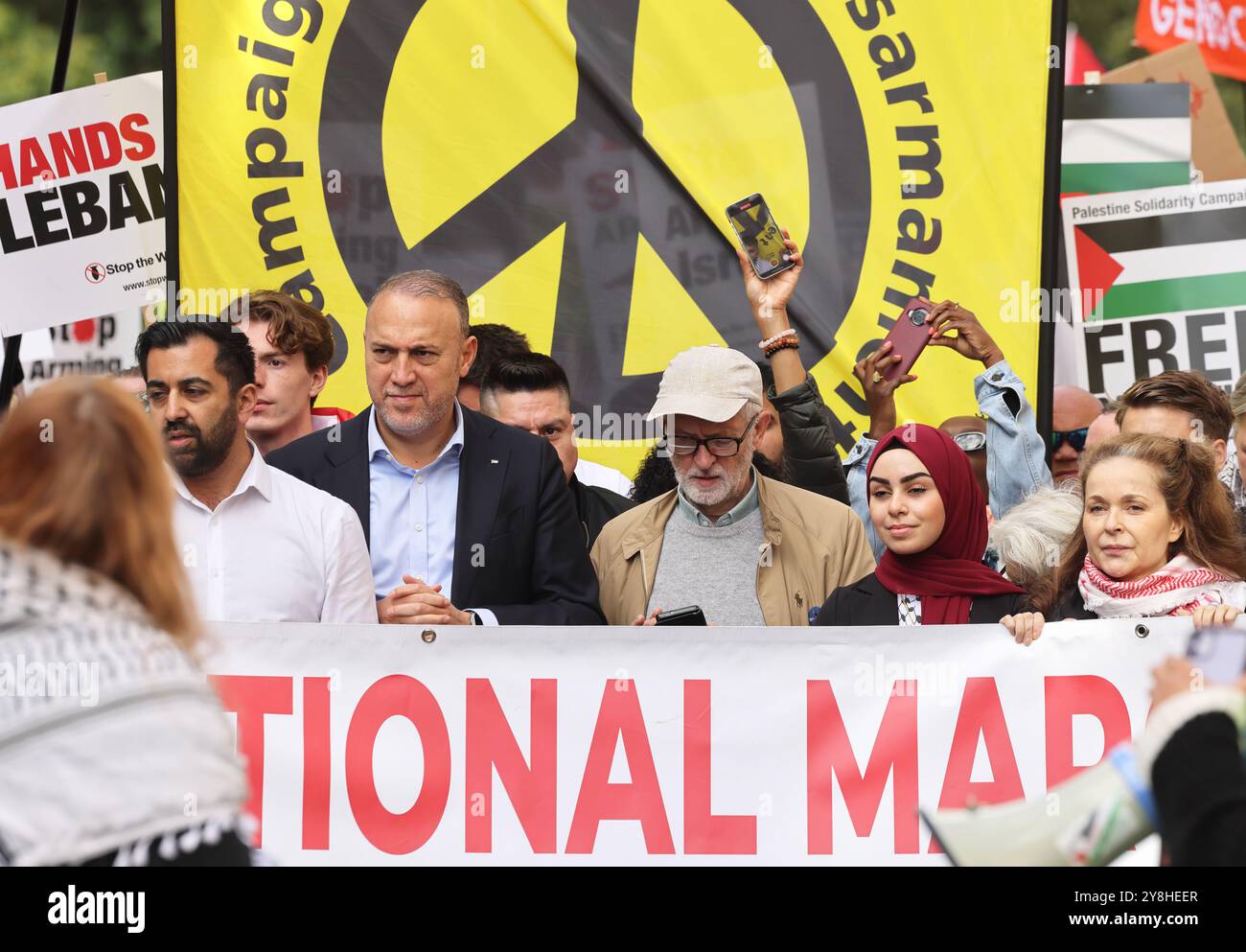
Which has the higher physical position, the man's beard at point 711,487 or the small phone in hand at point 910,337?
the small phone in hand at point 910,337

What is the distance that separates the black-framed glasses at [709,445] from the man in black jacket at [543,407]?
0.79 metres

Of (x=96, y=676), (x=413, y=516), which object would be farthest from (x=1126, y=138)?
(x=96, y=676)

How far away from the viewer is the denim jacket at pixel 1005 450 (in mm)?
5207

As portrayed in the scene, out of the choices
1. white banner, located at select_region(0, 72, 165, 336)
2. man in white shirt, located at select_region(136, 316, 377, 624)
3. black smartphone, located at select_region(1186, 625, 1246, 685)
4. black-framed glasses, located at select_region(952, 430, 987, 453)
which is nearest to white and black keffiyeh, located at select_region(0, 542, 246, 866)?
man in white shirt, located at select_region(136, 316, 377, 624)

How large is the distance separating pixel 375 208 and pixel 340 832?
2841 millimetres

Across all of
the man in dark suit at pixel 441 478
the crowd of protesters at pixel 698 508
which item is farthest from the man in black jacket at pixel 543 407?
the man in dark suit at pixel 441 478

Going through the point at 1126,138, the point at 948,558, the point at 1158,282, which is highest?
the point at 1126,138

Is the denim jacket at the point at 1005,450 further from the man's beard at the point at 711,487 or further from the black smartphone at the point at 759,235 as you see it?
the black smartphone at the point at 759,235

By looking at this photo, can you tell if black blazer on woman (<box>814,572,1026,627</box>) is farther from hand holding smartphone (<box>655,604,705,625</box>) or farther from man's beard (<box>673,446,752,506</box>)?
man's beard (<box>673,446,752,506</box>)

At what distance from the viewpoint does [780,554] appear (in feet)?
15.4

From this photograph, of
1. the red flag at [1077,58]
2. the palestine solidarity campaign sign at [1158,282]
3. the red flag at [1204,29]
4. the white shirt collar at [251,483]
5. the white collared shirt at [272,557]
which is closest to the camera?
the white collared shirt at [272,557]

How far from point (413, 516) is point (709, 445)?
91 centimetres

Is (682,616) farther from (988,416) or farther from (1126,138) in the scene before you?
(1126,138)
